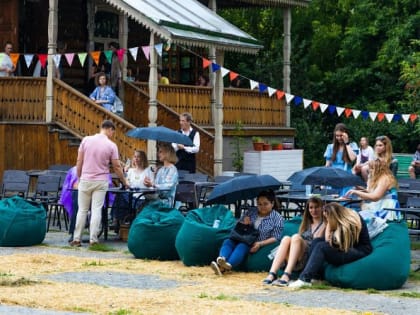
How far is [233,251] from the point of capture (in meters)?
14.0

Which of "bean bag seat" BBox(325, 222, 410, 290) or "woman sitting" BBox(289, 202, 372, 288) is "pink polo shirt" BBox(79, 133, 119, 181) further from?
"bean bag seat" BBox(325, 222, 410, 290)

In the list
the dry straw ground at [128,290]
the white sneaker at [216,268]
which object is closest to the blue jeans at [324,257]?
the dry straw ground at [128,290]

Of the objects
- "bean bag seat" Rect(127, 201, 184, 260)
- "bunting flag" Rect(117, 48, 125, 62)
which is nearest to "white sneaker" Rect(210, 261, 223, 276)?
"bean bag seat" Rect(127, 201, 184, 260)

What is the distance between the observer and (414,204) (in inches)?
626

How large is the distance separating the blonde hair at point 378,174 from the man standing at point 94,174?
3.84m

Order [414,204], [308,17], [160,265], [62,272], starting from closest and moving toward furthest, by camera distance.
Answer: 1. [62,272]
2. [160,265]
3. [414,204]
4. [308,17]

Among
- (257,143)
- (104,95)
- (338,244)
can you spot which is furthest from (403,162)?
(338,244)

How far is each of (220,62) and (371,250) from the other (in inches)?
570

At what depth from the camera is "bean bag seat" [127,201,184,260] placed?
15266mm

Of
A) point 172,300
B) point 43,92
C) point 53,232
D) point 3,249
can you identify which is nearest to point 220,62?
point 43,92

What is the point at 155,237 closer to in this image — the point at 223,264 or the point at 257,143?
the point at 223,264

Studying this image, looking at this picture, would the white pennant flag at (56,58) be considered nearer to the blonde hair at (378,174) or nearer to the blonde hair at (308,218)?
the blonde hair at (378,174)

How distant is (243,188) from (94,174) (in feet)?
10.4

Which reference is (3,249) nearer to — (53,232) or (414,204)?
(53,232)
